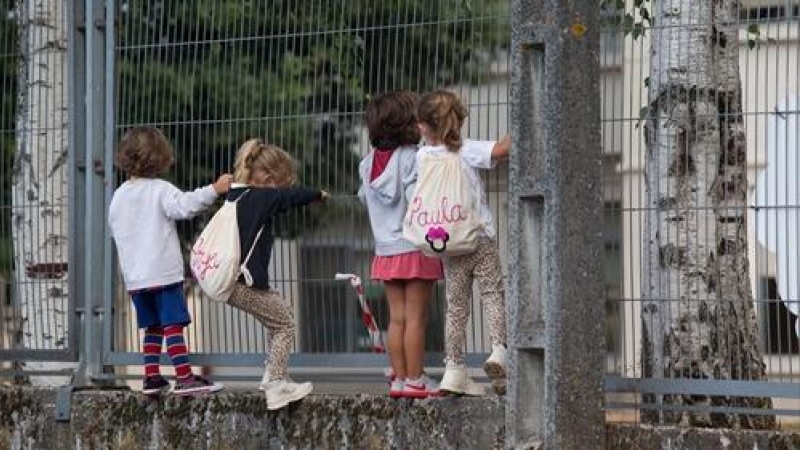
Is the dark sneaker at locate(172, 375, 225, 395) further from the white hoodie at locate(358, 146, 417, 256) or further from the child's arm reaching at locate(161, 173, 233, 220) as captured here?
the white hoodie at locate(358, 146, 417, 256)

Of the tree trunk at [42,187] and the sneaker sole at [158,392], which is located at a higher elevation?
the tree trunk at [42,187]

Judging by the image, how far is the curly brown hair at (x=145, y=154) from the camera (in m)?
10.4

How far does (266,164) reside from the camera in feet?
32.8

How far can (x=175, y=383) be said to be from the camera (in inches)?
409

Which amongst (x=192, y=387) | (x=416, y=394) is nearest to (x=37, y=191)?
(x=192, y=387)

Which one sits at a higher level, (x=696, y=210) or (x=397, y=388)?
(x=696, y=210)

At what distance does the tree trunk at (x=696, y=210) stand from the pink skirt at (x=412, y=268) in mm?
1066

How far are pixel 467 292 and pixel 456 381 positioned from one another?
1.34 feet


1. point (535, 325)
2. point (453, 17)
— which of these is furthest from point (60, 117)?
point (535, 325)

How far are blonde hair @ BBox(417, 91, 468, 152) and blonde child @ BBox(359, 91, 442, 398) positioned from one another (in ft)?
0.76

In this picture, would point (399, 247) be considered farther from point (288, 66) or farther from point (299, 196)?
point (288, 66)

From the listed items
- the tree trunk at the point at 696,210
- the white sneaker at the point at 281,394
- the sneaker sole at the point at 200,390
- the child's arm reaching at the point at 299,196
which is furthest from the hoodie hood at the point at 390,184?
the sneaker sole at the point at 200,390

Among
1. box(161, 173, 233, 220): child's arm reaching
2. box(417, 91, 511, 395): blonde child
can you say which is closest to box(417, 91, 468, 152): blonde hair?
box(417, 91, 511, 395): blonde child

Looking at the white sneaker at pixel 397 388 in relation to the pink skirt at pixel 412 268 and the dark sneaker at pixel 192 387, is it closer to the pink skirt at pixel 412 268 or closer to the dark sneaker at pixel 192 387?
the pink skirt at pixel 412 268
